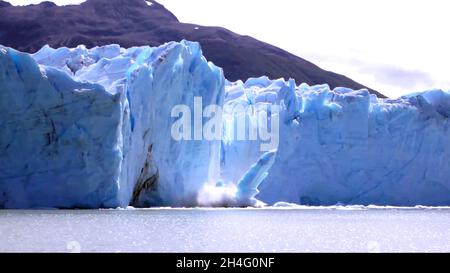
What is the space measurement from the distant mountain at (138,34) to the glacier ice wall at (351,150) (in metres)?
27.5

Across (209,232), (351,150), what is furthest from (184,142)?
(209,232)

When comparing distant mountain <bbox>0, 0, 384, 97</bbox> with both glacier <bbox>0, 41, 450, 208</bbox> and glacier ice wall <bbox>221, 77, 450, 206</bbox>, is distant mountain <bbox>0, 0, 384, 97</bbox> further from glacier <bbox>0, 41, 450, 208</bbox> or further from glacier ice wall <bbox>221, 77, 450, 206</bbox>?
glacier ice wall <bbox>221, 77, 450, 206</bbox>

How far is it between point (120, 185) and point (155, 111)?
277cm

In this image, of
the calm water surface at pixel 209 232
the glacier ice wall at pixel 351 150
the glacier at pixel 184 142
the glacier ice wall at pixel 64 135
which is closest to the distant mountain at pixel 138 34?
the glacier at pixel 184 142

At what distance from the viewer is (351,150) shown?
31.2m

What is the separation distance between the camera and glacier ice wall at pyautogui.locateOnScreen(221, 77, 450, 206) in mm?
30812

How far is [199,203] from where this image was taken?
27.8 m

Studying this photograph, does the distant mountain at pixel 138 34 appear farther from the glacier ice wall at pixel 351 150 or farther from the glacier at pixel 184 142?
the glacier ice wall at pixel 351 150

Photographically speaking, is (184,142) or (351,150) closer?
(184,142)

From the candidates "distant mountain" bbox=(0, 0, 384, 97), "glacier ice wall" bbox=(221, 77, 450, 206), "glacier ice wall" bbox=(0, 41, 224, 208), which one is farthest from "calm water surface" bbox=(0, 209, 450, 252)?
"distant mountain" bbox=(0, 0, 384, 97)

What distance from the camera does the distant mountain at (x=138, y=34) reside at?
61.3m

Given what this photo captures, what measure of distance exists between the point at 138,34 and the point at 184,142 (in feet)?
142

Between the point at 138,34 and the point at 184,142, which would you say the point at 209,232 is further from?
the point at 138,34
